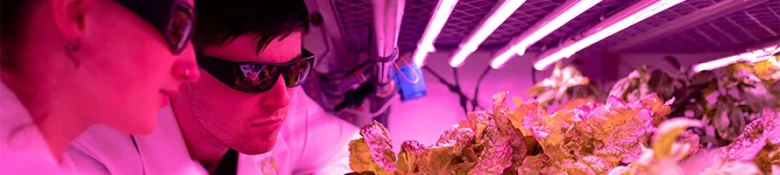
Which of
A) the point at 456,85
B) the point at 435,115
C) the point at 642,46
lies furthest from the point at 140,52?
the point at 642,46

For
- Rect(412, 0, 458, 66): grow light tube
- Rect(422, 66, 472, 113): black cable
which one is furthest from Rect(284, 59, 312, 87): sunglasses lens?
Rect(422, 66, 472, 113): black cable

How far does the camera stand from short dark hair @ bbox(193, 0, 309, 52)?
103 cm

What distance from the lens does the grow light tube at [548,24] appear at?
1234mm

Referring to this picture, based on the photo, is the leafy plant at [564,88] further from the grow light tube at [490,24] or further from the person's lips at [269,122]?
the person's lips at [269,122]

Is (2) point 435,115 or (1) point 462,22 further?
(2) point 435,115

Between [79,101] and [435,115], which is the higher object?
[79,101]

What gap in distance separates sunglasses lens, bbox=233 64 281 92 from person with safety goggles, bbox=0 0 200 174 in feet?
1.09

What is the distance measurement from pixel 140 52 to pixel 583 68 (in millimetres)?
1716

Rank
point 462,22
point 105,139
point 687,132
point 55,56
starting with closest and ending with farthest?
point 55,56 < point 105,139 < point 687,132 < point 462,22

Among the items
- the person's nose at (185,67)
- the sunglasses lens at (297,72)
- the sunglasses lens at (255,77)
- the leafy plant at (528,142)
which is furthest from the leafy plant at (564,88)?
the person's nose at (185,67)

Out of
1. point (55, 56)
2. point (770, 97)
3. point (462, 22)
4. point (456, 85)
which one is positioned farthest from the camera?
point (456, 85)

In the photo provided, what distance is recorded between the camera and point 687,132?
3.69 feet

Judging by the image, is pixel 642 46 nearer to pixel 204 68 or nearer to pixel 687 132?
pixel 687 132

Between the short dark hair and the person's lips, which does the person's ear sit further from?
the person's lips
